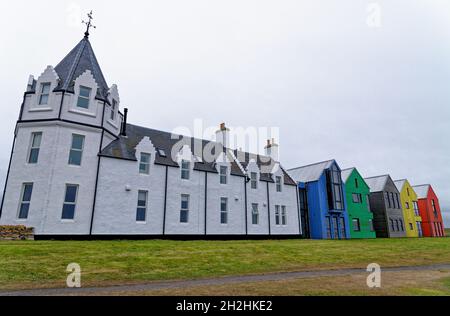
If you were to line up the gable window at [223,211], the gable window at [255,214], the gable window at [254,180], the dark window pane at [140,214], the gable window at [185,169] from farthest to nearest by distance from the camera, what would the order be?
1. the gable window at [254,180]
2. the gable window at [255,214]
3. the gable window at [223,211]
4. the gable window at [185,169]
5. the dark window pane at [140,214]

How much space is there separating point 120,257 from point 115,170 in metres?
10.5

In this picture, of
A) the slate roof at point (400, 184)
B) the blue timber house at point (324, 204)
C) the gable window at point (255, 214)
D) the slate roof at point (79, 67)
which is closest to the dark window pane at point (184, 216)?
the gable window at point (255, 214)

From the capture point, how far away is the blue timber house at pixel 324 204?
35406mm

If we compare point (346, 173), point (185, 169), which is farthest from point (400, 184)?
point (185, 169)

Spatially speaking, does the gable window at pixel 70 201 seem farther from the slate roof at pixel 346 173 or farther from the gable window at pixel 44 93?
the slate roof at pixel 346 173

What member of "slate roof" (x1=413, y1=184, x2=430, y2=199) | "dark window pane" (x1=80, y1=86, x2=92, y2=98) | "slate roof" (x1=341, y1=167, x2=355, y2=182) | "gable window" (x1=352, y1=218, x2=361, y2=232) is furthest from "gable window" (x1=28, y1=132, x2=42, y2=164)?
"slate roof" (x1=413, y1=184, x2=430, y2=199)

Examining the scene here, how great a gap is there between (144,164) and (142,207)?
3877 mm

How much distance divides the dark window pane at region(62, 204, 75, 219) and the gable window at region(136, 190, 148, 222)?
4.91 metres

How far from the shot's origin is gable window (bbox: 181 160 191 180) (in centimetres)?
2644

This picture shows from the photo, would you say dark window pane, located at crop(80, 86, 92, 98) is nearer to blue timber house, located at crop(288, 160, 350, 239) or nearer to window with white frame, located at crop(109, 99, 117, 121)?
window with white frame, located at crop(109, 99, 117, 121)

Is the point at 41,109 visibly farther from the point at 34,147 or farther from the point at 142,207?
the point at 142,207

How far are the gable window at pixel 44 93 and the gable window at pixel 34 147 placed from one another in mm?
2684

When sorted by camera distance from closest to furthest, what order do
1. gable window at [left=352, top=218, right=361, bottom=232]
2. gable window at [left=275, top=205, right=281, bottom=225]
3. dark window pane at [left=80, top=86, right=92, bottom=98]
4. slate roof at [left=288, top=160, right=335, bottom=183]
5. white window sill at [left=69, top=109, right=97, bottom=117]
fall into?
white window sill at [left=69, top=109, right=97, bottom=117]
dark window pane at [left=80, top=86, right=92, bottom=98]
gable window at [left=275, top=205, right=281, bottom=225]
slate roof at [left=288, top=160, right=335, bottom=183]
gable window at [left=352, top=218, right=361, bottom=232]
